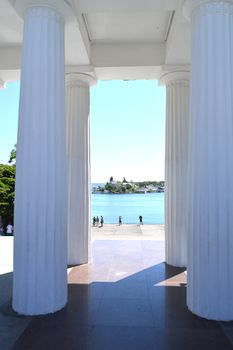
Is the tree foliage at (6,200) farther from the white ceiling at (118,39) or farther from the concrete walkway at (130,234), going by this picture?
the white ceiling at (118,39)

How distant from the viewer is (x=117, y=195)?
191 metres

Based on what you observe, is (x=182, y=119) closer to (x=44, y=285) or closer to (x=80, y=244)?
(x=80, y=244)

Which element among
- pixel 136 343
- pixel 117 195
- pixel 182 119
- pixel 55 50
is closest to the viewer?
pixel 136 343

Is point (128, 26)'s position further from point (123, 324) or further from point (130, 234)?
point (130, 234)

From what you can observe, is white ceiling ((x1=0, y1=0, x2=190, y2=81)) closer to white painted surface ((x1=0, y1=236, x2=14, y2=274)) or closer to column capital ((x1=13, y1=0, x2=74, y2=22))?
column capital ((x1=13, y1=0, x2=74, y2=22))

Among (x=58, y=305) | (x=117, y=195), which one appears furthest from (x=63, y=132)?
(x=117, y=195)

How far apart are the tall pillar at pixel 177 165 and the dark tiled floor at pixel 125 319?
1.14 meters

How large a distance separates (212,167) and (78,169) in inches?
210

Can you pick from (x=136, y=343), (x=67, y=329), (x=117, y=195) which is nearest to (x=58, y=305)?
(x=67, y=329)

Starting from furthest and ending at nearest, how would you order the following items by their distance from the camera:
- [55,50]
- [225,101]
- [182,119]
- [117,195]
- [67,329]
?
[117,195], [182,119], [55,50], [225,101], [67,329]

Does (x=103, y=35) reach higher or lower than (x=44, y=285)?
higher

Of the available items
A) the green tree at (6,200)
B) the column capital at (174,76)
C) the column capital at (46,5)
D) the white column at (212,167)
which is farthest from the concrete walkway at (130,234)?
the green tree at (6,200)

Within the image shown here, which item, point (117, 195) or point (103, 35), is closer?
point (103, 35)

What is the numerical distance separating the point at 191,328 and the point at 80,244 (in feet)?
17.6
